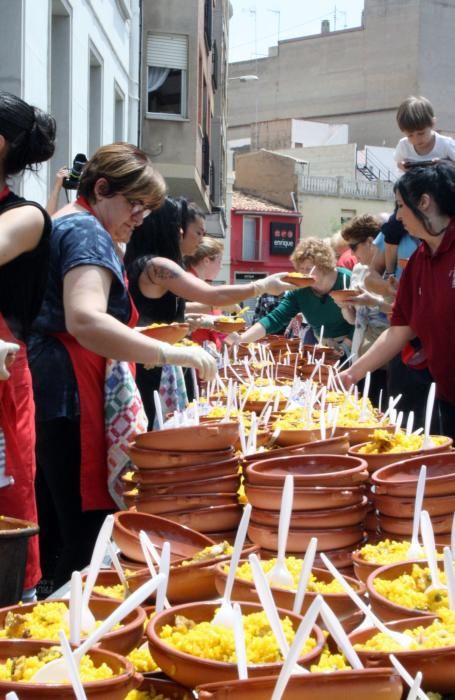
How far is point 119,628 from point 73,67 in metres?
7.88

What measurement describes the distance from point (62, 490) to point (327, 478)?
133 centimetres

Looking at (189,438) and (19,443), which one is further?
→ (19,443)

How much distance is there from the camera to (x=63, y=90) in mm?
8445

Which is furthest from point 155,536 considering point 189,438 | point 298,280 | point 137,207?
point 298,280

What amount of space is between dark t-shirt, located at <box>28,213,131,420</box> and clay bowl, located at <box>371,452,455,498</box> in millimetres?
1199

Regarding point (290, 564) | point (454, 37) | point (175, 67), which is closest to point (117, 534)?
point (290, 564)

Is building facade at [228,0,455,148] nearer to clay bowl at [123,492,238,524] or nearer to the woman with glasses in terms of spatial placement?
the woman with glasses

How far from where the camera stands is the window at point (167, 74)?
18.1m

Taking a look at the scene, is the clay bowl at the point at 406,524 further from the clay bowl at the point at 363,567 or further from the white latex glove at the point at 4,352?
the white latex glove at the point at 4,352

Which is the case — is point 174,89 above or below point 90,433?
above

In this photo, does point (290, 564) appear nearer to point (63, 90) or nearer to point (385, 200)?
point (63, 90)

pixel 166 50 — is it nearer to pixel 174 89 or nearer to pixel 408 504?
pixel 174 89

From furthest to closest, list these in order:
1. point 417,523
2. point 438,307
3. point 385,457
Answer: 1. point 438,307
2. point 385,457
3. point 417,523

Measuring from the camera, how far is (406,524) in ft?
6.64
